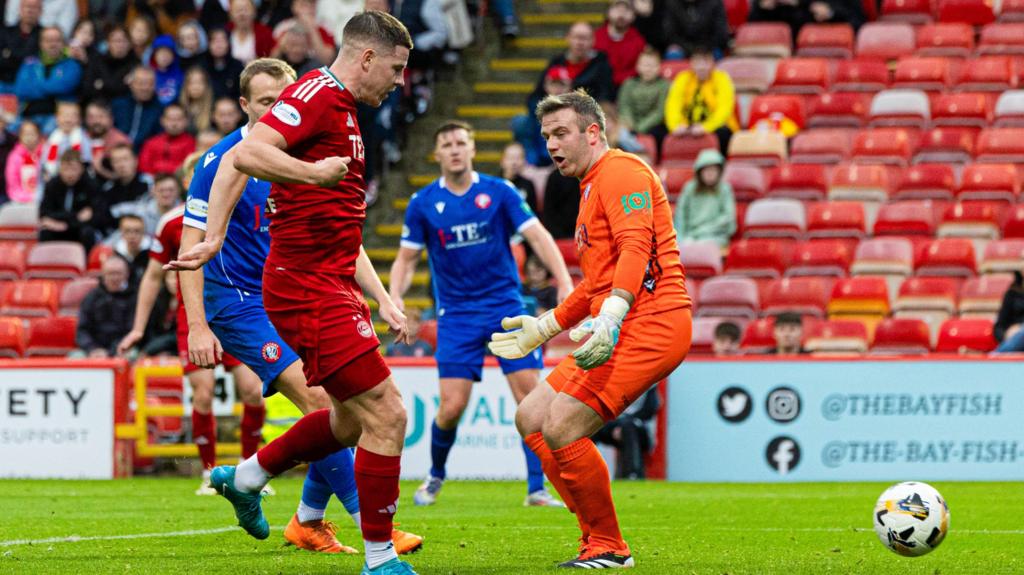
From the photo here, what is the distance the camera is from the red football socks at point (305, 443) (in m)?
7.37

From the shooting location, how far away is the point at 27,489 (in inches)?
521

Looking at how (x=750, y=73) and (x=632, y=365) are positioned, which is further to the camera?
(x=750, y=73)

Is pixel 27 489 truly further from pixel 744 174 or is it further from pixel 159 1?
pixel 159 1

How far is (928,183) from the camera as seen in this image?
17.6m

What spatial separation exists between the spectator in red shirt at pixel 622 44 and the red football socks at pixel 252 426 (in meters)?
Answer: 9.07

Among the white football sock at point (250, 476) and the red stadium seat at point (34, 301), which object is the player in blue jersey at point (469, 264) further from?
the red stadium seat at point (34, 301)

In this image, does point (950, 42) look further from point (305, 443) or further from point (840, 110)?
point (305, 443)

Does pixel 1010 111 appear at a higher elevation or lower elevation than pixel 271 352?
higher

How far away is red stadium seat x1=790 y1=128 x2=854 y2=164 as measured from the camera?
18391 millimetres

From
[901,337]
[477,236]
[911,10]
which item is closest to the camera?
[477,236]

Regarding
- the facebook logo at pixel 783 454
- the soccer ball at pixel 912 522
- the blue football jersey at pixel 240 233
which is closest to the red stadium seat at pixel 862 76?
the facebook logo at pixel 783 454

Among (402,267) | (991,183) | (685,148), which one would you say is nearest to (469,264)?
(402,267)

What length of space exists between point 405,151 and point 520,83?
1939mm

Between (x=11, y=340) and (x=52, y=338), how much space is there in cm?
45
